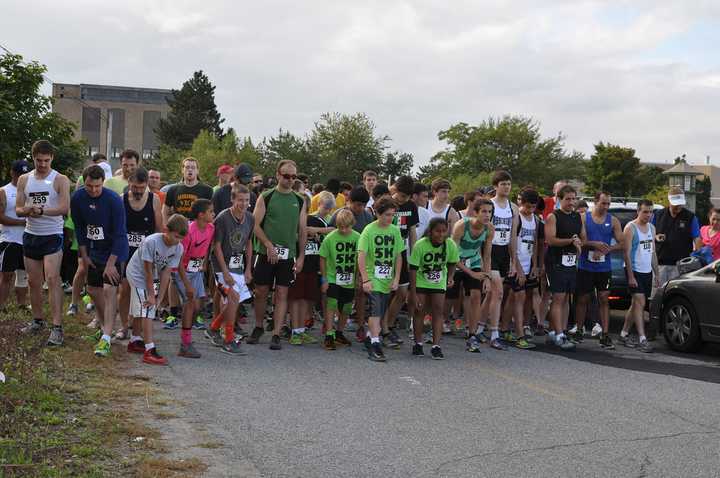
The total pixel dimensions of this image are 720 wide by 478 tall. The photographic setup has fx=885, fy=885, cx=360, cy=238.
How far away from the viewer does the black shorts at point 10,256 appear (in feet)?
34.5

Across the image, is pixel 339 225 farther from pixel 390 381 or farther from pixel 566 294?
pixel 566 294

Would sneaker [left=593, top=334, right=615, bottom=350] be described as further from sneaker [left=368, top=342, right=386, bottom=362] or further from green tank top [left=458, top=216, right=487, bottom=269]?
sneaker [left=368, top=342, right=386, bottom=362]

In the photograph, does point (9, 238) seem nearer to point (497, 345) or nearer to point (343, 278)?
point (343, 278)

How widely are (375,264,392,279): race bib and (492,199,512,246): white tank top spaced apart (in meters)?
2.01

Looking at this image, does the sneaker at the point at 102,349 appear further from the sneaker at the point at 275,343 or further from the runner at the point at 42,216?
the sneaker at the point at 275,343

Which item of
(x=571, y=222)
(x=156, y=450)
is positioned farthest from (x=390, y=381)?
(x=571, y=222)

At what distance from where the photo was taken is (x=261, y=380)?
28.0 ft

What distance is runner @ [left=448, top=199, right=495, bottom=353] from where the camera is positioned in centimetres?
1124

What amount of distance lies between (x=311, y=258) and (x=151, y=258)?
2741mm

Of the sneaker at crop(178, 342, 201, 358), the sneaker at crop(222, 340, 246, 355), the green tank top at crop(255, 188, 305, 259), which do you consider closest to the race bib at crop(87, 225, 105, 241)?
the sneaker at crop(178, 342, 201, 358)

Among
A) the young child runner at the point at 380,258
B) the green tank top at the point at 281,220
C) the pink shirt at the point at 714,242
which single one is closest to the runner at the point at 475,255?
the young child runner at the point at 380,258

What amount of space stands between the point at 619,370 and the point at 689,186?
386 feet

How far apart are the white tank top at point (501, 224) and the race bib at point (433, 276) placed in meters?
1.51

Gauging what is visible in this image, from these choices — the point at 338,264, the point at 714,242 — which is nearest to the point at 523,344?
the point at 338,264
